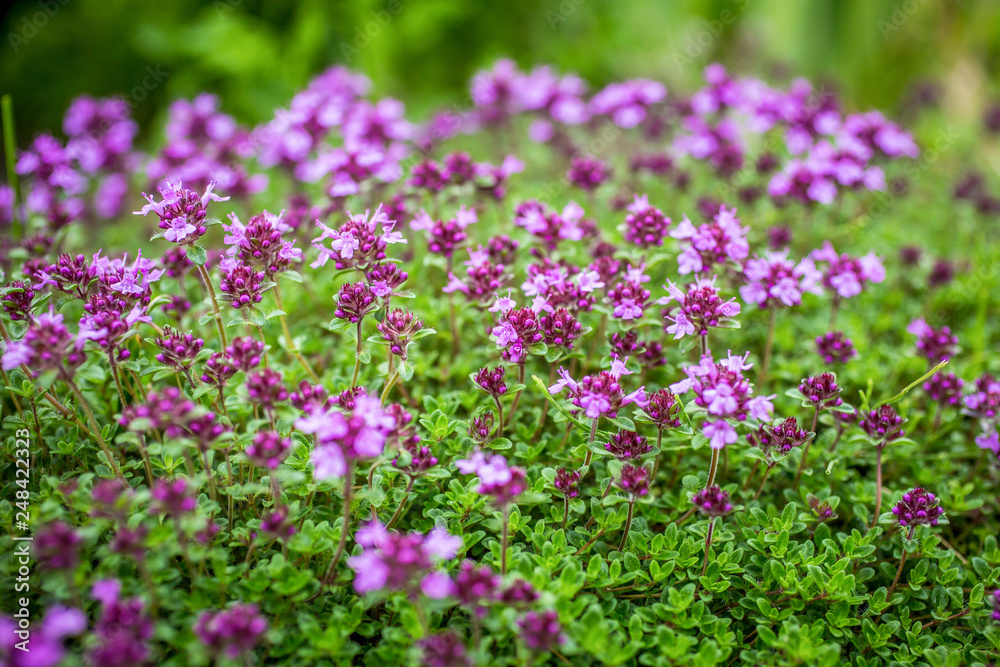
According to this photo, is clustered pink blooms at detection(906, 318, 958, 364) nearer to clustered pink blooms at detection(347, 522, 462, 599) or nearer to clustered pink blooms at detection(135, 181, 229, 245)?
clustered pink blooms at detection(347, 522, 462, 599)

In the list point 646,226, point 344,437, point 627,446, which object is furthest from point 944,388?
point 344,437

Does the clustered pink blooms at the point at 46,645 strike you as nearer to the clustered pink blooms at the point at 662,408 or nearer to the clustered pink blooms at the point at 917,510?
the clustered pink blooms at the point at 662,408

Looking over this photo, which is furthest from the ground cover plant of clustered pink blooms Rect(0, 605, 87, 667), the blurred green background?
the blurred green background

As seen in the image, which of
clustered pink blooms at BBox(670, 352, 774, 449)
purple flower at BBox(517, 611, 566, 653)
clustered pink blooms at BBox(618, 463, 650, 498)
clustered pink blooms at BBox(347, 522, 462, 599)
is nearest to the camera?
clustered pink blooms at BBox(347, 522, 462, 599)

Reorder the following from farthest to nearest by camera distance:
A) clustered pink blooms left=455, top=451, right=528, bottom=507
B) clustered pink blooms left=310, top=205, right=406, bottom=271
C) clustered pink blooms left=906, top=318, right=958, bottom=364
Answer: clustered pink blooms left=906, top=318, right=958, bottom=364, clustered pink blooms left=310, top=205, right=406, bottom=271, clustered pink blooms left=455, top=451, right=528, bottom=507

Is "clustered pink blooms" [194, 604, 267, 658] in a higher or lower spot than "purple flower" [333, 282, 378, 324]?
lower

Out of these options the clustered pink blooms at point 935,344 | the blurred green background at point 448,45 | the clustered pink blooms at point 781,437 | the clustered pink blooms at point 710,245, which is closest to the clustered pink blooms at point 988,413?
the clustered pink blooms at point 935,344

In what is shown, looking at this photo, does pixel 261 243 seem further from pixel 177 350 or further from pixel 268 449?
pixel 268 449

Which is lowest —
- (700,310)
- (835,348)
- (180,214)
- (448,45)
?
(835,348)
